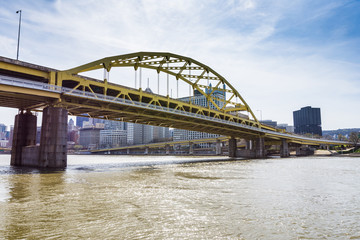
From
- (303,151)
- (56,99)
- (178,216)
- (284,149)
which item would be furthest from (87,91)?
(303,151)

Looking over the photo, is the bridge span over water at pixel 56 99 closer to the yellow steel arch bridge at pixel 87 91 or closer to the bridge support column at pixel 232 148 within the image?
the yellow steel arch bridge at pixel 87 91

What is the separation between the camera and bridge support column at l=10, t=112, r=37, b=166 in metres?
37.3

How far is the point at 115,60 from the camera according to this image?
43938 mm

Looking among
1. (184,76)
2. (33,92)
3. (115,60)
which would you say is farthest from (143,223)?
(184,76)

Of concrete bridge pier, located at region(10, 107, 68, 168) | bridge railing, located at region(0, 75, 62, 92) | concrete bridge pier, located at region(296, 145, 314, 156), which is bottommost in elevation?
concrete bridge pier, located at region(296, 145, 314, 156)

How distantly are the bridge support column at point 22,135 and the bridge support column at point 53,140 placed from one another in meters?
7.83

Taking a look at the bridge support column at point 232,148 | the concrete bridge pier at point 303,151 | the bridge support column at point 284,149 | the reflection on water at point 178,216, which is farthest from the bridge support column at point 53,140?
the concrete bridge pier at point 303,151

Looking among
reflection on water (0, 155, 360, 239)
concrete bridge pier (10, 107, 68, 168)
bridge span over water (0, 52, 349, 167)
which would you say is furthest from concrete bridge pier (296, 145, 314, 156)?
reflection on water (0, 155, 360, 239)

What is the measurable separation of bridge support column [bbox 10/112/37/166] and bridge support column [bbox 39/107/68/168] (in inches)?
308

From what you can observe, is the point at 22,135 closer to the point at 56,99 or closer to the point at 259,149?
the point at 56,99

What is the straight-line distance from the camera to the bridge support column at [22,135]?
122 ft

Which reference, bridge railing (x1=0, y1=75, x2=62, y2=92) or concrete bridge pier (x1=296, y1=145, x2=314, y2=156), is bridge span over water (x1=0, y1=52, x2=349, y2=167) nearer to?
bridge railing (x1=0, y1=75, x2=62, y2=92)

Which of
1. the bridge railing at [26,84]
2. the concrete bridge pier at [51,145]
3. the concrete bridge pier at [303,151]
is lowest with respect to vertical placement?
the concrete bridge pier at [303,151]

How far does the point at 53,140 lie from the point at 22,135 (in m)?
10.4
